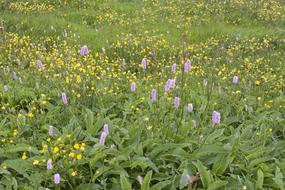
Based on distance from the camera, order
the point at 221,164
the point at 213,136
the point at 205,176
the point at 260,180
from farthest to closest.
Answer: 1. the point at 213,136
2. the point at 221,164
3. the point at 260,180
4. the point at 205,176

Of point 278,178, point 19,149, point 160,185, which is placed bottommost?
point 278,178

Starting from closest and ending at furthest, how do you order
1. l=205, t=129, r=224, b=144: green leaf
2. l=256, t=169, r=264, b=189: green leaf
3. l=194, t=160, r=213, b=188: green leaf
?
l=194, t=160, r=213, b=188: green leaf
l=256, t=169, r=264, b=189: green leaf
l=205, t=129, r=224, b=144: green leaf

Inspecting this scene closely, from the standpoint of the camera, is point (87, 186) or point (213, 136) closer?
point (87, 186)

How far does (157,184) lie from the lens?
3.73 metres

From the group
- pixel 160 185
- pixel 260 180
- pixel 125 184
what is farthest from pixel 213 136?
pixel 125 184

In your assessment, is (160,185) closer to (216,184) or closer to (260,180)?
(216,184)

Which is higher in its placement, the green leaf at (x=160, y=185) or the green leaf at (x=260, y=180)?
the green leaf at (x=160, y=185)

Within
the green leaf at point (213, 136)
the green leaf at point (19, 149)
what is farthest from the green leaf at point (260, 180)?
the green leaf at point (19, 149)

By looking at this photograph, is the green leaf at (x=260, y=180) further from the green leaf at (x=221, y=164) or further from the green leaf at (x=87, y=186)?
the green leaf at (x=87, y=186)

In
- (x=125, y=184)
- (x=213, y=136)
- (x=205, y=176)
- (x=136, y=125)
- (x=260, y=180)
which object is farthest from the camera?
(x=136, y=125)

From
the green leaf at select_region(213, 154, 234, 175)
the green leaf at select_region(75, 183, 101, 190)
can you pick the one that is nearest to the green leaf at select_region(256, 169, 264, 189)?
the green leaf at select_region(213, 154, 234, 175)

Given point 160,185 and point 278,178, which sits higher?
point 160,185

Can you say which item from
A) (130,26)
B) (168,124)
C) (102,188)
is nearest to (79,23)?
(130,26)

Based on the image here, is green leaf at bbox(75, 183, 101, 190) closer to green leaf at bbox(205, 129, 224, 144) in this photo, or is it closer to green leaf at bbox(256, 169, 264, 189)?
green leaf at bbox(205, 129, 224, 144)
